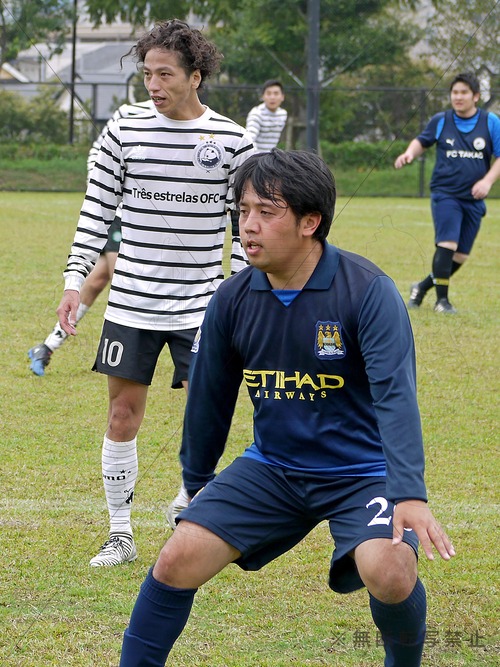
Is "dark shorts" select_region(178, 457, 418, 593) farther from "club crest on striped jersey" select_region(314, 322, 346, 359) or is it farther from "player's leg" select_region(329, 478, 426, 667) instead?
"club crest on striped jersey" select_region(314, 322, 346, 359)

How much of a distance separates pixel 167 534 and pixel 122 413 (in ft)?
2.10

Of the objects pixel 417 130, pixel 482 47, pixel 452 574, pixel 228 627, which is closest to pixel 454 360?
pixel 452 574

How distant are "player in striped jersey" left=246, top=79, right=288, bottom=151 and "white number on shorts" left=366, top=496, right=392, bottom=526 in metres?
13.7

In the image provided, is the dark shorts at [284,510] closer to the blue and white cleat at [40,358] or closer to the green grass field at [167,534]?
the green grass field at [167,534]

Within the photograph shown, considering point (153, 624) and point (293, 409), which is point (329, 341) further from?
point (153, 624)

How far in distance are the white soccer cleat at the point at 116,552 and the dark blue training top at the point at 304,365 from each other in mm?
1300

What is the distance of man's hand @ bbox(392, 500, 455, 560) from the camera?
8.29 ft

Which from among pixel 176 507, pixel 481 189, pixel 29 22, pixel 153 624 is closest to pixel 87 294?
pixel 176 507

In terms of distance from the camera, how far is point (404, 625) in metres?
2.73

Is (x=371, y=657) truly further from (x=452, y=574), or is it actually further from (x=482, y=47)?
(x=482, y=47)

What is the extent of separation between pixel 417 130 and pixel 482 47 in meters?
3.69

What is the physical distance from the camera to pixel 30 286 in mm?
11141

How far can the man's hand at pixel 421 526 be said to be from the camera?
99.4 inches

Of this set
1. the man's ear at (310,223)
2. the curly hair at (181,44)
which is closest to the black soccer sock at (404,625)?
the man's ear at (310,223)
